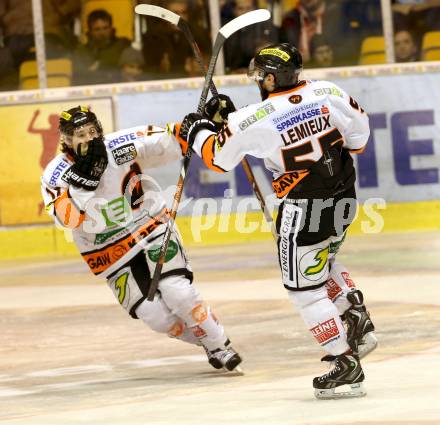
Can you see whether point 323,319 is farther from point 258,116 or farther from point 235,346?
point 235,346

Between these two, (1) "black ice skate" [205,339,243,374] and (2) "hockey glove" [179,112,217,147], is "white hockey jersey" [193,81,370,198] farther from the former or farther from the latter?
(1) "black ice skate" [205,339,243,374]

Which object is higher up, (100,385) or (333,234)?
(333,234)

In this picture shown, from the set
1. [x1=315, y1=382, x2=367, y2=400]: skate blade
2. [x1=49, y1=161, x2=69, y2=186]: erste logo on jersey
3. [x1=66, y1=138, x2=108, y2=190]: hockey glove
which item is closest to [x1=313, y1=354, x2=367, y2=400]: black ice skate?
[x1=315, y1=382, x2=367, y2=400]: skate blade

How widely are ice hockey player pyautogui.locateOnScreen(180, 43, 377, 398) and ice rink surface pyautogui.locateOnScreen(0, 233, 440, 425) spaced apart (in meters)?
0.27

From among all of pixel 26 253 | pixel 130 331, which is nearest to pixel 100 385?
pixel 130 331

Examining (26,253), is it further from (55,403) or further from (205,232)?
(55,403)

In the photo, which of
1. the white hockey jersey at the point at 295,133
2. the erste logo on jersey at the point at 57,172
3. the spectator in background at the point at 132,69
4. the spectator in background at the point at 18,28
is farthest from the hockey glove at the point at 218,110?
the spectator in background at the point at 18,28

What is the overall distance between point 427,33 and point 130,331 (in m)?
5.65

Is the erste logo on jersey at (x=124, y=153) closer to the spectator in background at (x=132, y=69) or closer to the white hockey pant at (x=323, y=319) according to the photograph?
the white hockey pant at (x=323, y=319)

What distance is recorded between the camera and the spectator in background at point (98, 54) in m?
12.9

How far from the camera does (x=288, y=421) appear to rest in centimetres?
539

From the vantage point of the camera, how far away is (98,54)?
42.4 feet

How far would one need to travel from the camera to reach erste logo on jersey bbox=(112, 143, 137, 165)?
721 centimetres

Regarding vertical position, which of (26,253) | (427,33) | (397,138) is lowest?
(26,253)
